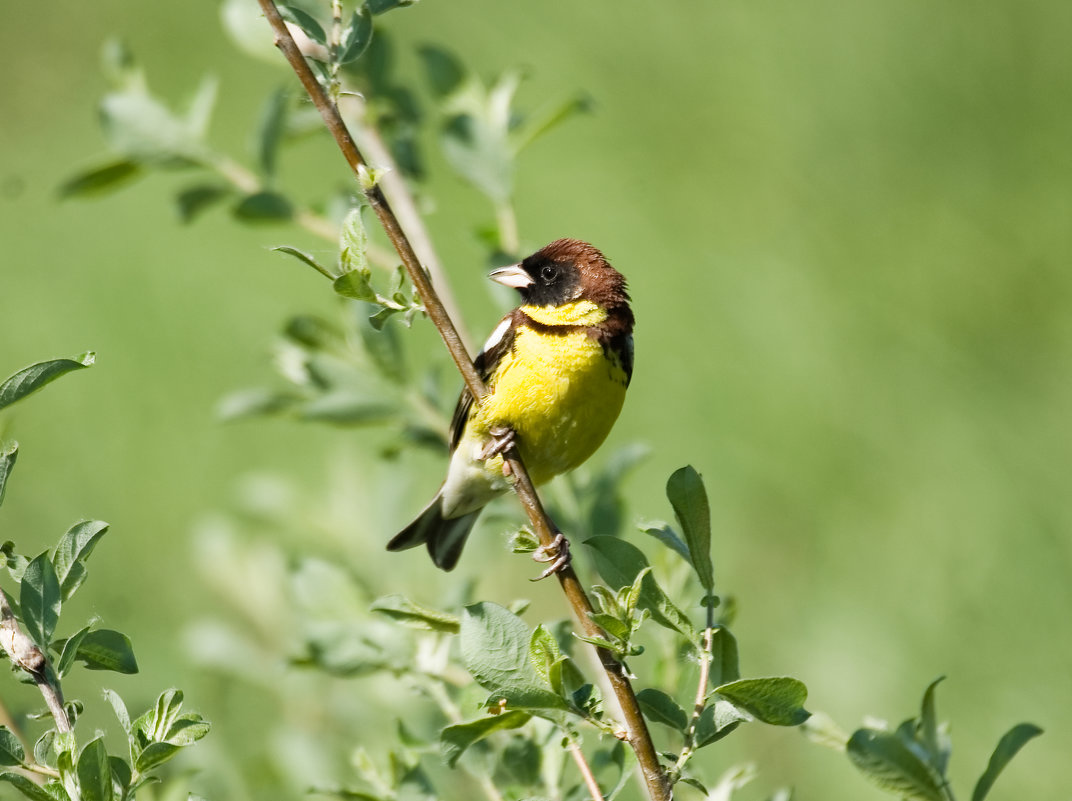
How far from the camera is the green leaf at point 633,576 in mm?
1383

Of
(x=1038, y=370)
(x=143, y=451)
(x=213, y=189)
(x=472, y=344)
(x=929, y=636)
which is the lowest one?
(x=143, y=451)

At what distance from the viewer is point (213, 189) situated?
2.55 meters

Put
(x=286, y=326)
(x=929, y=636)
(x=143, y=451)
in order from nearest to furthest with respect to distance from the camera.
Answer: (x=286, y=326) < (x=929, y=636) < (x=143, y=451)

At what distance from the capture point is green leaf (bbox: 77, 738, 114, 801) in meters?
1.19

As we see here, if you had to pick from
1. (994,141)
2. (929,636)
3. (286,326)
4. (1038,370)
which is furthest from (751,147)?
(286,326)

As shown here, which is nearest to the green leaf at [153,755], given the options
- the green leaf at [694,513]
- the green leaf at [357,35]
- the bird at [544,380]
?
the green leaf at [694,513]

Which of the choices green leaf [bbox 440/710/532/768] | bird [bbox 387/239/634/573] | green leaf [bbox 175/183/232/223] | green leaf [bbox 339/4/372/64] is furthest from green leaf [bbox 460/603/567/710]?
green leaf [bbox 175/183/232/223]

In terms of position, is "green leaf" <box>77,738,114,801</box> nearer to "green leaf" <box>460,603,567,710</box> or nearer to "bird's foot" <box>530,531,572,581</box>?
"green leaf" <box>460,603,567,710</box>

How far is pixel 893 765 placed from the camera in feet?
4.33

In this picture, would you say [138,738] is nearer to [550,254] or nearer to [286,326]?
[286,326]

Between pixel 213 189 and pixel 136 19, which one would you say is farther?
pixel 136 19

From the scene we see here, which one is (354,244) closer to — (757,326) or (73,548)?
(73,548)

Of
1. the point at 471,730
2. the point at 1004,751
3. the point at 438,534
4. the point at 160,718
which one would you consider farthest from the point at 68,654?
the point at 438,534

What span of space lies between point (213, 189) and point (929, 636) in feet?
6.84
